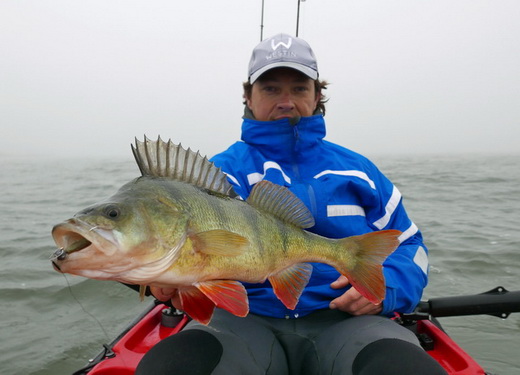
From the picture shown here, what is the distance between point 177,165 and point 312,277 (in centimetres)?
101

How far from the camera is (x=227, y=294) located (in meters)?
1.49

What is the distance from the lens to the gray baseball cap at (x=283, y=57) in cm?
250

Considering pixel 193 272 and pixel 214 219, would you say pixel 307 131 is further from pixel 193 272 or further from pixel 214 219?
pixel 193 272

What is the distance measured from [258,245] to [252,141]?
1076mm

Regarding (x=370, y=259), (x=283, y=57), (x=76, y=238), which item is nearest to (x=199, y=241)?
(x=76, y=238)

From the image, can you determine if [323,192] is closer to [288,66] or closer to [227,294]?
[288,66]

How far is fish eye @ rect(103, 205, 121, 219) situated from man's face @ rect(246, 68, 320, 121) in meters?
1.48

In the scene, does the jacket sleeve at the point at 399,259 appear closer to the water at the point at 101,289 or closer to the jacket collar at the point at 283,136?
the jacket collar at the point at 283,136

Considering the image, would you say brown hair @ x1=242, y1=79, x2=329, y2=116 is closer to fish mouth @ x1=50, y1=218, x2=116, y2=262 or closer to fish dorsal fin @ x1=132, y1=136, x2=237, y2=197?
fish dorsal fin @ x1=132, y1=136, x2=237, y2=197

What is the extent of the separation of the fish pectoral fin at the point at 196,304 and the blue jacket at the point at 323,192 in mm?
684

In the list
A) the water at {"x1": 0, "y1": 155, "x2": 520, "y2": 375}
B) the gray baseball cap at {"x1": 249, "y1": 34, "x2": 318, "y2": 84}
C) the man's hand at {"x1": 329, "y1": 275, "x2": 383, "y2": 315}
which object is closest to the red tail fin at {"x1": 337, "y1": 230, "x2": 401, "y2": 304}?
the man's hand at {"x1": 329, "y1": 275, "x2": 383, "y2": 315}

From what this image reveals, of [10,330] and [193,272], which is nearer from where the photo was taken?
[193,272]

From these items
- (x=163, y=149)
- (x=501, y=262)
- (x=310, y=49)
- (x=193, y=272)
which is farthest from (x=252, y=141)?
(x=501, y=262)

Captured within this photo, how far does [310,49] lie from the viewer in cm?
269
